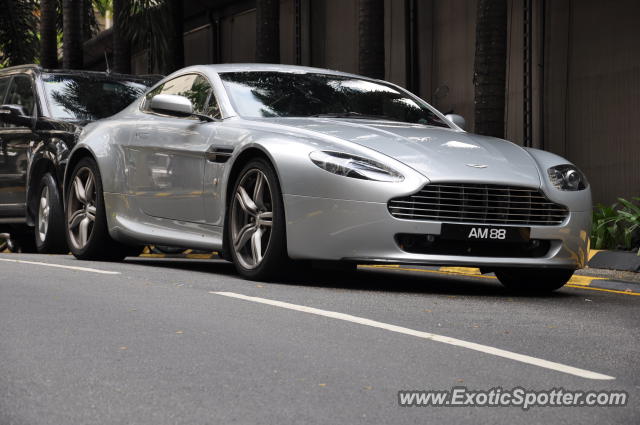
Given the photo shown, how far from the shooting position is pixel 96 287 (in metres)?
8.02

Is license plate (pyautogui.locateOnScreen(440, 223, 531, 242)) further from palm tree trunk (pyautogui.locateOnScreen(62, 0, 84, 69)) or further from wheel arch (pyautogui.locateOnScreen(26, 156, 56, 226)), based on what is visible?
palm tree trunk (pyautogui.locateOnScreen(62, 0, 84, 69))

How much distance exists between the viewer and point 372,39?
16.1m

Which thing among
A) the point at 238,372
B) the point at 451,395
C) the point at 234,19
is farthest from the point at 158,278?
the point at 234,19

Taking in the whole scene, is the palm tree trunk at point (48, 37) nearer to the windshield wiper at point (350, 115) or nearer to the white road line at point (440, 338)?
the windshield wiper at point (350, 115)

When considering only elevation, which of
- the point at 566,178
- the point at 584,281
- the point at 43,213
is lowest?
the point at 584,281

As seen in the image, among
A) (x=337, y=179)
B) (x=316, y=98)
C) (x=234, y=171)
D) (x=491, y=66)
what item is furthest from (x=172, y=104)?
(x=491, y=66)

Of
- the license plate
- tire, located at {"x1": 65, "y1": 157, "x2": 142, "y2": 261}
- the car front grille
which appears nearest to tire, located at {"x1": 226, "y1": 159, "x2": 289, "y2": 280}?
the car front grille

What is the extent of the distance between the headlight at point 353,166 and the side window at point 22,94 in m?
5.72

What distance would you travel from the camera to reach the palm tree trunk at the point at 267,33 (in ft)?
61.5

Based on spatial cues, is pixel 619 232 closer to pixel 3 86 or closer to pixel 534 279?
pixel 534 279

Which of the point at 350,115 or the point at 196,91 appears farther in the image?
the point at 196,91

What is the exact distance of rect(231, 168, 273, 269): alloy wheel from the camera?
8.21 m

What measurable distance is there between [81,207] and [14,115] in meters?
2.12

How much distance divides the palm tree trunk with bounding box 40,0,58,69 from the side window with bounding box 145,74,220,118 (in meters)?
16.3
